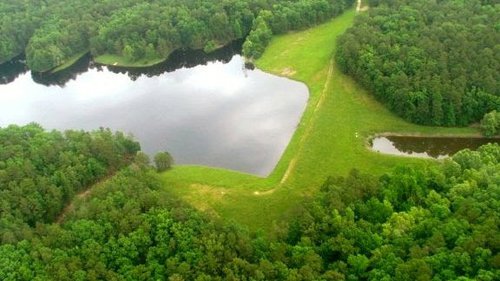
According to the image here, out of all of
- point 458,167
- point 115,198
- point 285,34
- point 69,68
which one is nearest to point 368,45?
point 285,34

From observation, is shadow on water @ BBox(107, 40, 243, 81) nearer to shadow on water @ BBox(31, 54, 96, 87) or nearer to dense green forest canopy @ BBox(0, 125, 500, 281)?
shadow on water @ BBox(31, 54, 96, 87)

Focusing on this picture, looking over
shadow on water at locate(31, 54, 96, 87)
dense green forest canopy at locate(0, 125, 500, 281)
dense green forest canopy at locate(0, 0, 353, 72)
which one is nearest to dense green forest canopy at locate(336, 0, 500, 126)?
dense green forest canopy at locate(0, 125, 500, 281)

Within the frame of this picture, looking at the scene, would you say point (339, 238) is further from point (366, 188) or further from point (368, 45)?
point (368, 45)

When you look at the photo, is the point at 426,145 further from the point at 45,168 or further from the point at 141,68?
the point at 141,68

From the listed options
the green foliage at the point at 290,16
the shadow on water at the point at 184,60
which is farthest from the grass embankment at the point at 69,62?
the green foliage at the point at 290,16

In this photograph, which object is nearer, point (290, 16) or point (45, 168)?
point (45, 168)

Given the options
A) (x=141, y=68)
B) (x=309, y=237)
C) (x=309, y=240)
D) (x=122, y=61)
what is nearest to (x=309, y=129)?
(x=309, y=237)

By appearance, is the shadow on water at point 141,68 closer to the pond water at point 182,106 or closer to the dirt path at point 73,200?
the pond water at point 182,106
